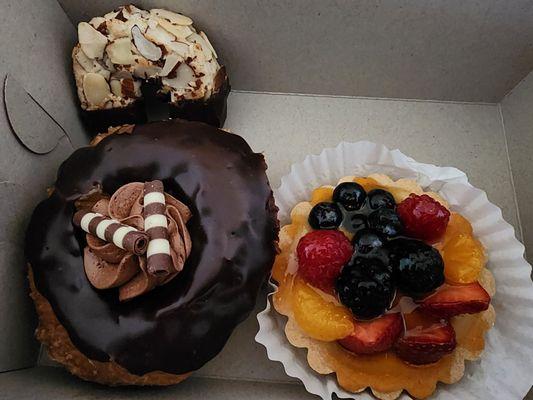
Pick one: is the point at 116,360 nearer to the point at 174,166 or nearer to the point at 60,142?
the point at 174,166

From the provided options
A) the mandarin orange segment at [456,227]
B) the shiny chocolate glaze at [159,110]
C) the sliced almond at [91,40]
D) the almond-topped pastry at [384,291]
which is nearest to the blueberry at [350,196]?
the almond-topped pastry at [384,291]

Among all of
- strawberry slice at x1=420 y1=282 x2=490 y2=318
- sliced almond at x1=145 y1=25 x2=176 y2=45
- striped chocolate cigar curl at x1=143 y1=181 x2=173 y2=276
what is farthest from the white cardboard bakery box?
striped chocolate cigar curl at x1=143 y1=181 x2=173 y2=276

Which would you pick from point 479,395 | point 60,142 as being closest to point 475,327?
point 479,395

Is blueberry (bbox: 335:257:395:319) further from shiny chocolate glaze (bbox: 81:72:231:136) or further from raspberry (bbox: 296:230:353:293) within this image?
shiny chocolate glaze (bbox: 81:72:231:136)

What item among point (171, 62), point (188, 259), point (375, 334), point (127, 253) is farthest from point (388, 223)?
point (171, 62)

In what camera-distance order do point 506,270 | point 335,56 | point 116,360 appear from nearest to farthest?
1. point 116,360
2. point 506,270
3. point 335,56
